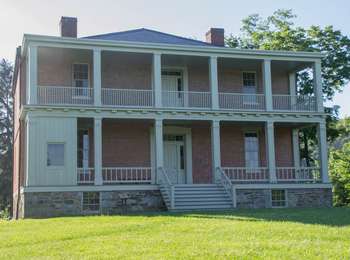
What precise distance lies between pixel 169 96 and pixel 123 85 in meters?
2.04

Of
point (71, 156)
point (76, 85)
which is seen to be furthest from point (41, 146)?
point (76, 85)

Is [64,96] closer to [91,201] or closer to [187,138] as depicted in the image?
[91,201]

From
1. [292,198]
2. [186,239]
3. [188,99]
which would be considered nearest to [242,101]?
[188,99]

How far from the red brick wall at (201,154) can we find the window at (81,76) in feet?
16.8

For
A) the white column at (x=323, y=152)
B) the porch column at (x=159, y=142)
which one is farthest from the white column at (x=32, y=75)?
the white column at (x=323, y=152)

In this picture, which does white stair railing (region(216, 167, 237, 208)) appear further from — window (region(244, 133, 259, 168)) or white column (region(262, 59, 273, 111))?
window (region(244, 133, 259, 168))

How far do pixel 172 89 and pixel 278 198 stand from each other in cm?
661

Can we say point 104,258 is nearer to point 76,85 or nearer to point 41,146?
point 41,146

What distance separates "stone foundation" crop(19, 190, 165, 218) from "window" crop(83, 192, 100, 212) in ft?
0.98

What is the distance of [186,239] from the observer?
403 inches

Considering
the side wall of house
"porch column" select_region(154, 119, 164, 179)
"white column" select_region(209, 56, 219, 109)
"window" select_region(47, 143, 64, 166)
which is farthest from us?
"white column" select_region(209, 56, 219, 109)

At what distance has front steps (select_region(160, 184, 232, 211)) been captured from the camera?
776 inches

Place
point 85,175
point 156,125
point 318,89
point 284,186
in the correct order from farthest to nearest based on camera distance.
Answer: point 318,89, point 284,186, point 85,175, point 156,125

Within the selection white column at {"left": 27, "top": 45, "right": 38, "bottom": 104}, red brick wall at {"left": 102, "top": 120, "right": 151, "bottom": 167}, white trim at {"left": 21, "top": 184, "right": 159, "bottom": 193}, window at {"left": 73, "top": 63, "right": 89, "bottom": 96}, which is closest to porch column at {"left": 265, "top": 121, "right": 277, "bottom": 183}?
white trim at {"left": 21, "top": 184, "right": 159, "bottom": 193}
